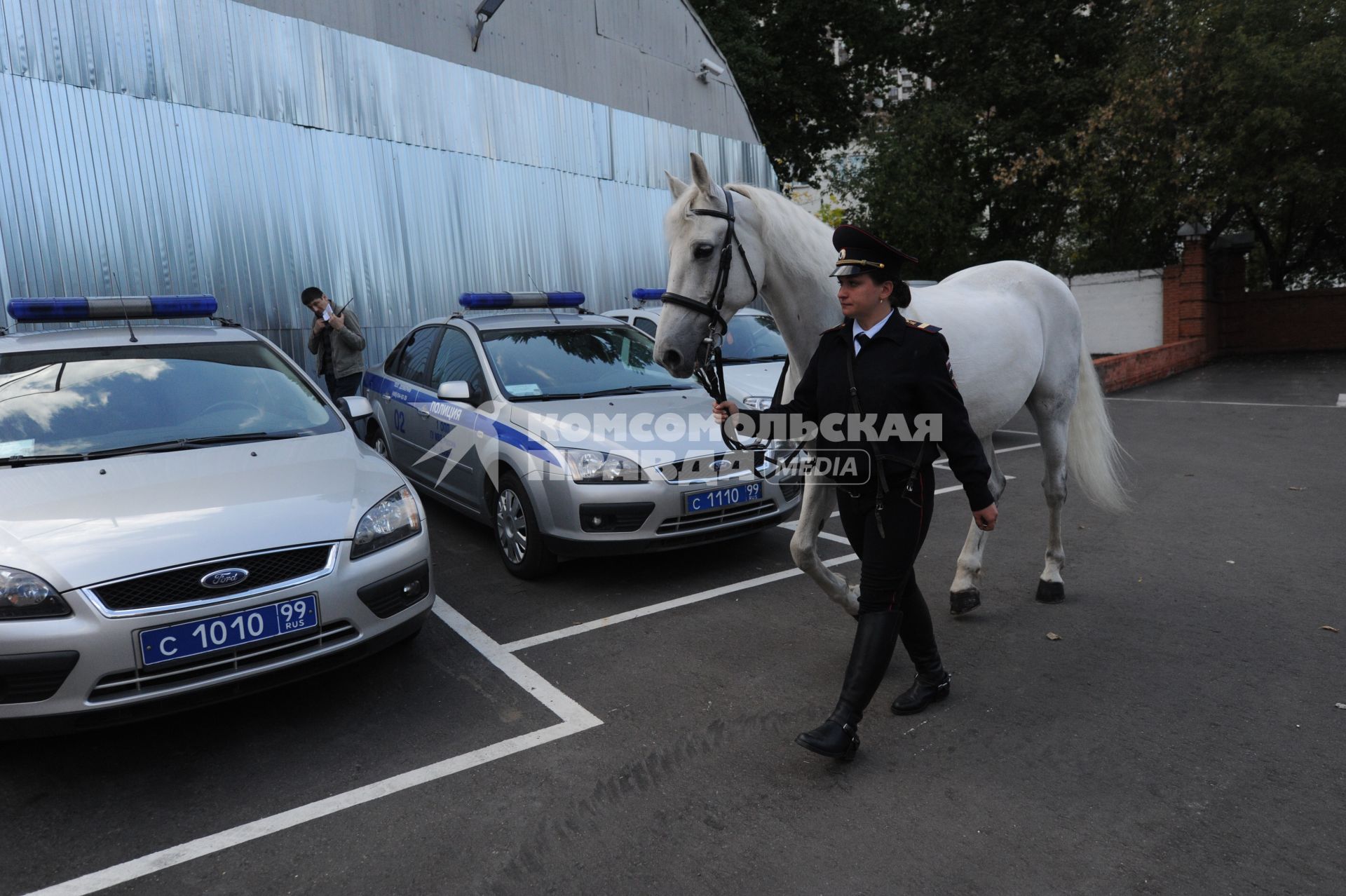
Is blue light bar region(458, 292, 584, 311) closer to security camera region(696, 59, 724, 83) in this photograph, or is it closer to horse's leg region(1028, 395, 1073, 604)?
horse's leg region(1028, 395, 1073, 604)

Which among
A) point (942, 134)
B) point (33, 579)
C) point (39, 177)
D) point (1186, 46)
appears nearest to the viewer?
point (33, 579)

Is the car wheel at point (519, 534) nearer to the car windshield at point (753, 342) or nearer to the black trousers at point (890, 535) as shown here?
the black trousers at point (890, 535)

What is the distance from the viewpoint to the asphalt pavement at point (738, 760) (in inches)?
98.8

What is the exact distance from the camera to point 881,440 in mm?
2955

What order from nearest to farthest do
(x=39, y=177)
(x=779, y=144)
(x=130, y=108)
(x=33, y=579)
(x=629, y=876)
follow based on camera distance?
(x=629, y=876), (x=33, y=579), (x=39, y=177), (x=130, y=108), (x=779, y=144)

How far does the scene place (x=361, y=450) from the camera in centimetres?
421

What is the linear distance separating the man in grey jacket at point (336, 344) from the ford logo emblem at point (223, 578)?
5.84 metres

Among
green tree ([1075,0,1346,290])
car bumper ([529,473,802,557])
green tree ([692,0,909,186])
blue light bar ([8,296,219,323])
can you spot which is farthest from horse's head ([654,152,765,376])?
green tree ([692,0,909,186])

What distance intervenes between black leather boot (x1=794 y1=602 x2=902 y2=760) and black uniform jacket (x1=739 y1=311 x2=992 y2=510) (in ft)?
1.66

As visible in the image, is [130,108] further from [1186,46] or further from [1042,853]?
[1186,46]

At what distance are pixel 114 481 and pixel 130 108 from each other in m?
6.58

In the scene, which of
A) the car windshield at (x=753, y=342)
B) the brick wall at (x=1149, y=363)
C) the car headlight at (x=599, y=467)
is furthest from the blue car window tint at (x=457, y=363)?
the brick wall at (x=1149, y=363)

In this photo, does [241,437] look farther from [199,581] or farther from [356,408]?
[199,581]

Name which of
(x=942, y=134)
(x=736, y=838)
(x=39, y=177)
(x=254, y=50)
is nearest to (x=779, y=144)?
(x=942, y=134)
